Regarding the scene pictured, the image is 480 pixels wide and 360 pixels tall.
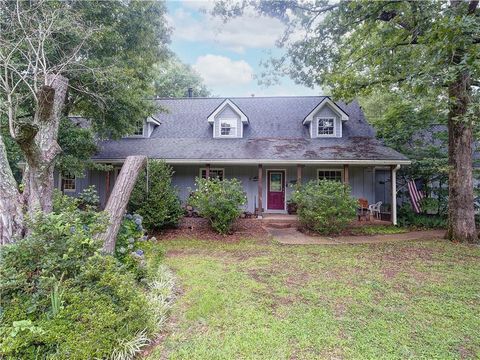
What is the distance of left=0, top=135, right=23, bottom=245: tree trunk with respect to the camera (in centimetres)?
334

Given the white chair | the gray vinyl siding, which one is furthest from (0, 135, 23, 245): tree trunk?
the white chair

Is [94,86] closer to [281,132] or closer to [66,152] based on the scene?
[66,152]

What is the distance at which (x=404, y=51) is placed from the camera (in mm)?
8422

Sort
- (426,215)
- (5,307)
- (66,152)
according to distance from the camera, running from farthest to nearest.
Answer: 1. (426,215)
2. (66,152)
3. (5,307)

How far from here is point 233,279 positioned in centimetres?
516

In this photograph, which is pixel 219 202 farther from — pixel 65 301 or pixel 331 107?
pixel 331 107

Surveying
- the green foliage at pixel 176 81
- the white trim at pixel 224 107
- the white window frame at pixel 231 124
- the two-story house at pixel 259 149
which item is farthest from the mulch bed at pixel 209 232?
the green foliage at pixel 176 81

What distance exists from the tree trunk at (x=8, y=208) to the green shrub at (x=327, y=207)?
8.05 meters

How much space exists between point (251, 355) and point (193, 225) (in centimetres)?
786

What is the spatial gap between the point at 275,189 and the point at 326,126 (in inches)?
169

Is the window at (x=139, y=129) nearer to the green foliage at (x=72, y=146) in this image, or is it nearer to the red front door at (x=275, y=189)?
the green foliage at (x=72, y=146)

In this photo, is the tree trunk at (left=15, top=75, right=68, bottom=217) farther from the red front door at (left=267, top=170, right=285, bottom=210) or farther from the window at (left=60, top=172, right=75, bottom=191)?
the window at (left=60, top=172, right=75, bottom=191)

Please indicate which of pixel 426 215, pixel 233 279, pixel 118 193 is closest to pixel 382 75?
pixel 426 215

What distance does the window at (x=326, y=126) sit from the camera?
1353 cm
